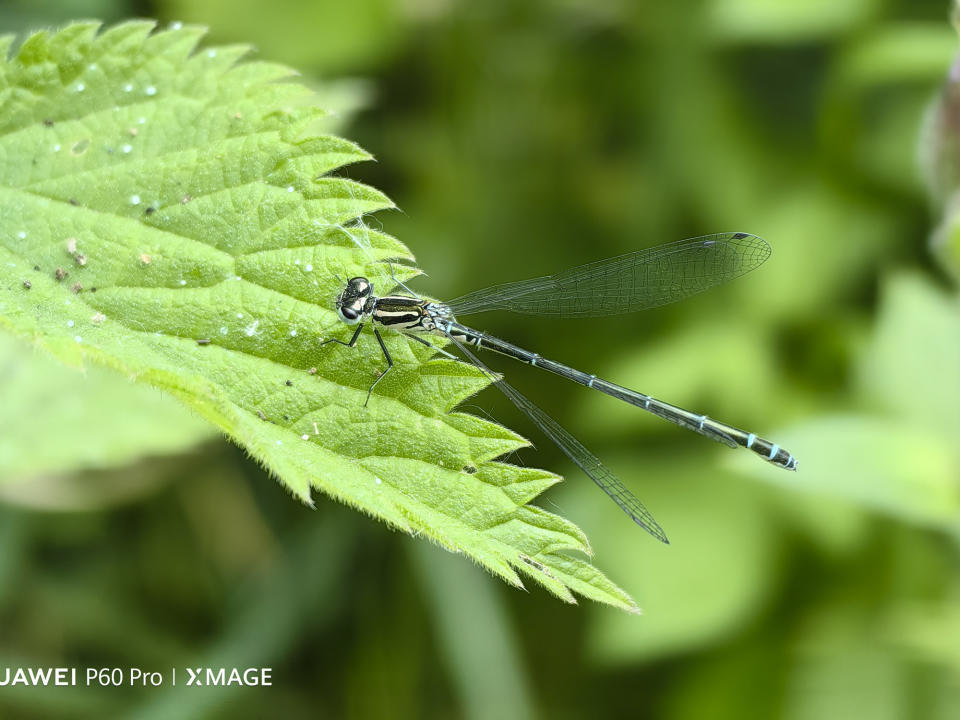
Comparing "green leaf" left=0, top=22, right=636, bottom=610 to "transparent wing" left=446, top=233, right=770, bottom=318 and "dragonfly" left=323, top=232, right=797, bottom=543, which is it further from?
"transparent wing" left=446, top=233, right=770, bottom=318

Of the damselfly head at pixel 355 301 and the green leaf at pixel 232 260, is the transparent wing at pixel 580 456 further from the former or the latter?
the green leaf at pixel 232 260

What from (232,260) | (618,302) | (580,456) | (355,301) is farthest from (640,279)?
(232,260)

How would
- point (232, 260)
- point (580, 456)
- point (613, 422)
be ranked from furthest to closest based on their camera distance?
1. point (613, 422)
2. point (580, 456)
3. point (232, 260)

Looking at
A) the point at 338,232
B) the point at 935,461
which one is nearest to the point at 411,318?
the point at 338,232

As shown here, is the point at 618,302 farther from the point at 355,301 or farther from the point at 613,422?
the point at 355,301

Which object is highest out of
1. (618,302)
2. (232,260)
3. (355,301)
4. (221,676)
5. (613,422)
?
(618,302)

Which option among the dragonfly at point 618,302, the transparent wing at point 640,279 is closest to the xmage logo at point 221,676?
the dragonfly at point 618,302

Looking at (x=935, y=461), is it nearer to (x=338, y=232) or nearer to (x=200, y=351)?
(x=338, y=232)
